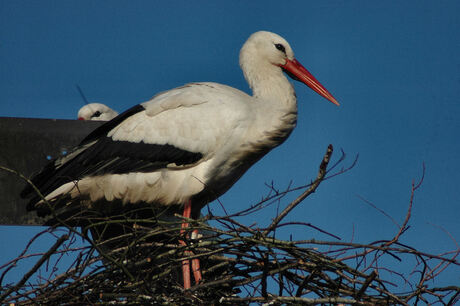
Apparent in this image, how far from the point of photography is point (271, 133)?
4043 mm

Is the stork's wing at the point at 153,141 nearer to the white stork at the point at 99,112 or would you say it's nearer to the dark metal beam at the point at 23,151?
the dark metal beam at the point at 23,151

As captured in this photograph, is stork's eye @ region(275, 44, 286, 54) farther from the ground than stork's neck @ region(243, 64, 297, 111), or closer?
farther from the ground

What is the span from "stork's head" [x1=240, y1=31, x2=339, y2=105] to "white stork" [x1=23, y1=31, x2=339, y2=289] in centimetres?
30

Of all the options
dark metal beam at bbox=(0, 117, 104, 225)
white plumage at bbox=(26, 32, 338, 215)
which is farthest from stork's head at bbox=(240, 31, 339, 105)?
dark metal beam at bbox=(0, 117, 104, 225)

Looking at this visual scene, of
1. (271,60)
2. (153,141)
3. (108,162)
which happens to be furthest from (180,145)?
(271,60)

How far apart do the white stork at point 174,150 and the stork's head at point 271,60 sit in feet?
1.00

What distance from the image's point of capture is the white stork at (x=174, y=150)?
3.98m

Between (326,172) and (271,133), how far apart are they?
1.16m

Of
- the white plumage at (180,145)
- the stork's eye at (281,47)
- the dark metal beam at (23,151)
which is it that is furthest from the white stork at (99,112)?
the stork's eye at (281,47)

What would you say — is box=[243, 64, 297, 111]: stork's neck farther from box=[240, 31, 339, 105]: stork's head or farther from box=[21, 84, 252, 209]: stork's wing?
box=[21, 84, 252, 209]: stork's wing

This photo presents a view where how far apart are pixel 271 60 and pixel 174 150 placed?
0.95 metres

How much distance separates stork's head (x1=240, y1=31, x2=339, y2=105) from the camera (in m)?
4.44

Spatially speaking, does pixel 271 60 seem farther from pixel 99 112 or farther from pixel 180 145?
pixel 99 112

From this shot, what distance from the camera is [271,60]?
448 cm
